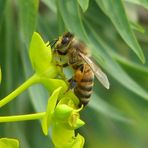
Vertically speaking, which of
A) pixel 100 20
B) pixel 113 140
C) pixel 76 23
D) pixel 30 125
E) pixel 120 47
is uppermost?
pixel 76 23

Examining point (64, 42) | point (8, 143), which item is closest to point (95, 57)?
point (64, 42)

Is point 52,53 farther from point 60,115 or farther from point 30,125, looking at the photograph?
point 30,125

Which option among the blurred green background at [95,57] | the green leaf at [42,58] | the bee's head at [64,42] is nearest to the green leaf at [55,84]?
the green leaf at [42,58]

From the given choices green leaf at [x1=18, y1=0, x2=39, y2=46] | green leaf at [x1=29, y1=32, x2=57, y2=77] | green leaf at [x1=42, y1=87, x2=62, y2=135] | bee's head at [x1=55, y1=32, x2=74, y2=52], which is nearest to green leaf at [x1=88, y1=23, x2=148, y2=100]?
green leaf at [x1=18, y1=0, x2=39, y2=46]

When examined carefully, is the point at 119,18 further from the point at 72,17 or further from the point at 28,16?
the point at 28,16

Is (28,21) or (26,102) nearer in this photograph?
(28,21)

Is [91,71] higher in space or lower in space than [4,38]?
higher

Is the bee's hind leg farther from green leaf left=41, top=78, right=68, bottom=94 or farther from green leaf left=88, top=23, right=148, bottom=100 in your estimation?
green leaf left=88, top=23, right=148, bottom=100

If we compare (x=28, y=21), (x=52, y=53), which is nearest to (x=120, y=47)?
(x=28, y=21)
